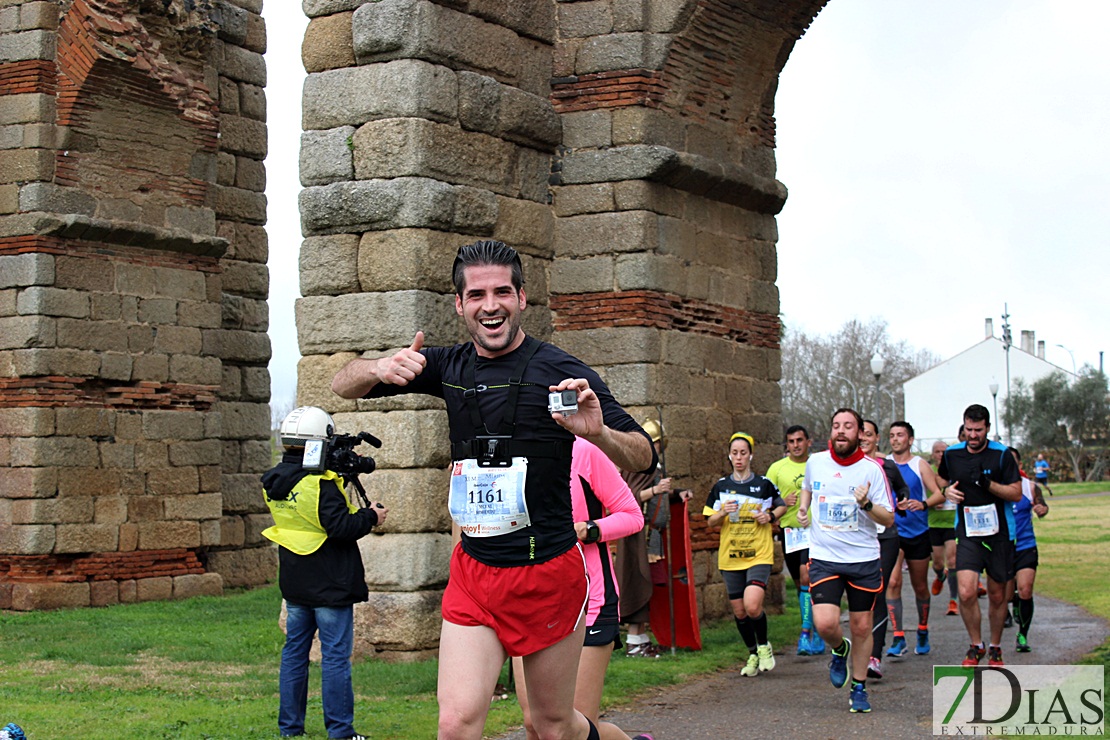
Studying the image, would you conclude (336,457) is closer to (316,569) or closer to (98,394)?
(316,569)

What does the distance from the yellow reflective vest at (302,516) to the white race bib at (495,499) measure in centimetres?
A: 258

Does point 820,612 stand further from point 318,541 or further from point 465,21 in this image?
point 465,21

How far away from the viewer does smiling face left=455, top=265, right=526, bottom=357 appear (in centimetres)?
488

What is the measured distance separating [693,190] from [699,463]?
92.2 inches

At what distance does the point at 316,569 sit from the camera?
731 cm

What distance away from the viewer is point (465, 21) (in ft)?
34.3

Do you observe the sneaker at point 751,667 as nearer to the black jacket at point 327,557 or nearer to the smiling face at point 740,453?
the smiling face at point 740,453

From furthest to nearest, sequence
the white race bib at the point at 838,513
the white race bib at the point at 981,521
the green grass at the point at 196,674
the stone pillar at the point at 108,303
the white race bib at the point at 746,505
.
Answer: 1. the stone pillar at the point at 108,303
2. the white race bib at the point at 746,505
3. the white race bib at the point at 981,521
4. the white race bib at the point at 838,513
5. the green grass at the point at 196,674

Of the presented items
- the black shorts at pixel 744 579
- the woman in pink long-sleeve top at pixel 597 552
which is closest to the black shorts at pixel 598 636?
the woman in pink long-sleeve top at pixel 597 552

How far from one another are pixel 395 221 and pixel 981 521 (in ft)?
15.0

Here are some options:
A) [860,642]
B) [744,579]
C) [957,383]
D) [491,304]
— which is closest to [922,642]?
[744,579]

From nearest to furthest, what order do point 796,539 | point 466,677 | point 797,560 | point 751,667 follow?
point 466,677, point 751,667, point 796,539, point 797,560

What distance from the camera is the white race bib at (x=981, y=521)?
391 inches

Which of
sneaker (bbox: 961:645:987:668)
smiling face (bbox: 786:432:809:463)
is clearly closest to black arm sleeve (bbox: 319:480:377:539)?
sneaker (bbox: 961:645:987:668)
